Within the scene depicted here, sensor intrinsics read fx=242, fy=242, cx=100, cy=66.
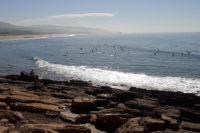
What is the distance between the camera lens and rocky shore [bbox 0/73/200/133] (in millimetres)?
11180

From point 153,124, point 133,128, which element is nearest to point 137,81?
point 153,124

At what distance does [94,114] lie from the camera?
13.7 metres

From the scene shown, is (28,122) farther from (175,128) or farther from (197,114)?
(197,114)

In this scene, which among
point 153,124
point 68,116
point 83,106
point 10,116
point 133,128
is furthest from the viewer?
point 83,106

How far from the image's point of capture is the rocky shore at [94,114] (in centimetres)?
1118

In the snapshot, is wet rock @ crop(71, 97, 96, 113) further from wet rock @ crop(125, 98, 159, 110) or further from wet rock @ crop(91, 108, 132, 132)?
wet rock @ crop(125, 98, 159, 110)

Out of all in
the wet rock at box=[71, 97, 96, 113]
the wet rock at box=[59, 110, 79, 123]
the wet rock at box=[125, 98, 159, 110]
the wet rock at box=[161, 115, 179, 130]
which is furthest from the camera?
the wet rock at box=[71, 97, 96, 113]

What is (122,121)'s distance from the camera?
42.1ft

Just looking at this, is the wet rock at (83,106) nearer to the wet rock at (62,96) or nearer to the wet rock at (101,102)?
the wet rock at (101,102)

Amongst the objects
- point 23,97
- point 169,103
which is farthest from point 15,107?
A: point 169,103

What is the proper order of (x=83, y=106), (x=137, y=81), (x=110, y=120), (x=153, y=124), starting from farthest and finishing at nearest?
(x=137, y=81) → (x=83, y=106) → (x=110, y=120) → (x=153, y=124)

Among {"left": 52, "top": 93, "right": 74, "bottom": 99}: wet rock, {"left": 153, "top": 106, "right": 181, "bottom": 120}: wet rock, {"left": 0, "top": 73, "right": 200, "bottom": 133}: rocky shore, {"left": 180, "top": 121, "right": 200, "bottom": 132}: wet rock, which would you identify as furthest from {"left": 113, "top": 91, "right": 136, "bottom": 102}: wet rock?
{"left": 180, "top": 121, "right": 200, "bottom": 132}: wet rock

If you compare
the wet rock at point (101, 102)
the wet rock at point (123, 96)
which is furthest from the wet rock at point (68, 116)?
the wet rock at point (123, 96)

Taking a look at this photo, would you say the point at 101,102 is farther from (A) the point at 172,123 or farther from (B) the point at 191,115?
(B) the point at 191,115
